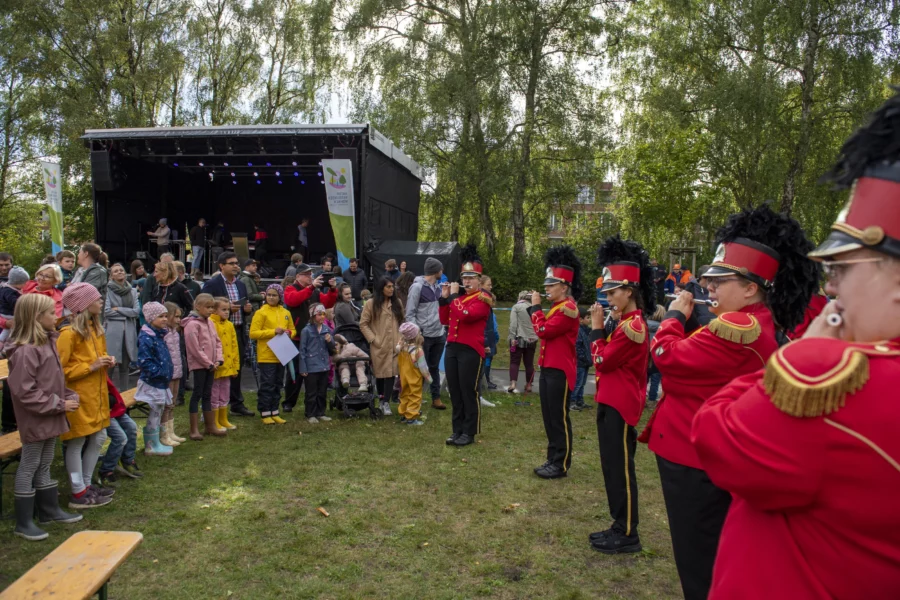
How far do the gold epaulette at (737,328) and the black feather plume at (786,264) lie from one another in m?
0.30

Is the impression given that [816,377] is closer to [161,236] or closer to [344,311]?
[344,311]

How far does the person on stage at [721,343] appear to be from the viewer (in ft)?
9.56

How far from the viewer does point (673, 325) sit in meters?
3.29

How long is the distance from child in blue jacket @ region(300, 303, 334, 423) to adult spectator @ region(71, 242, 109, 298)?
270 cm

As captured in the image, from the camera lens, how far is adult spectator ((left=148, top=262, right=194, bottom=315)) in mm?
8867

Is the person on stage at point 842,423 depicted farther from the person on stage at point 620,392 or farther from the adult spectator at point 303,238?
the adult spectator at point 303,238

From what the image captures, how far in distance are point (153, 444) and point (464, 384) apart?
3.33 meters

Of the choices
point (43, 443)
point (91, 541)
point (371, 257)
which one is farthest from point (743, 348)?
point (371, 257)

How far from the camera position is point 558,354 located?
5973 mm

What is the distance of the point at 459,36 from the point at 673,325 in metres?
23.0

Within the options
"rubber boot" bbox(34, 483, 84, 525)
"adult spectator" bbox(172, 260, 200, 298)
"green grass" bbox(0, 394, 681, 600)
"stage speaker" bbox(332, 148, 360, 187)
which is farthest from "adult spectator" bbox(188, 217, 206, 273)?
"rubber boot" bbox(34, 483, 84, 525)

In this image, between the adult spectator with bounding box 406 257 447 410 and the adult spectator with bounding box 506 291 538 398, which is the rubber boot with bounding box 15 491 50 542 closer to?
the adult spectator with bounding box 406 257 447 410

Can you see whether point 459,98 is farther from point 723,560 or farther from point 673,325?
point 723,560

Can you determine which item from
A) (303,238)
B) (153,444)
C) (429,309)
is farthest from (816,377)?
(303,238)
